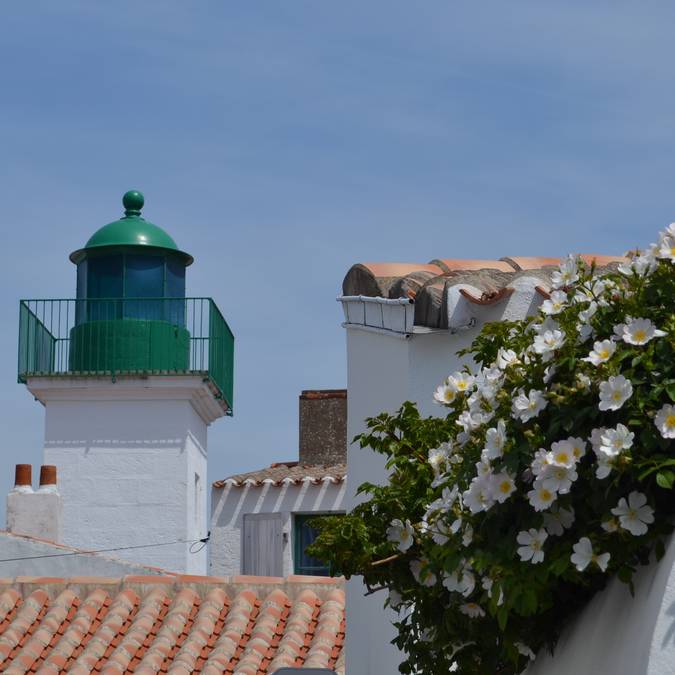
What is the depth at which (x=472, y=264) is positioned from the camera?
298 inches

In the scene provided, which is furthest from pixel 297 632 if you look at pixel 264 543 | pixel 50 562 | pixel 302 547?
pixel 264 543

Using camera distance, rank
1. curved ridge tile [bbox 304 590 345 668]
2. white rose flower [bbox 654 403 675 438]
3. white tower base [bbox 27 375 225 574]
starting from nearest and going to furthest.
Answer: white rose flower [bbox 654 403 675 438] → curved ridge tile [bbox 304 590 345 668] → white tower base [bbox 27 375 225 574]

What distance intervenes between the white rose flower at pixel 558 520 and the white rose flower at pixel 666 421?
35cm

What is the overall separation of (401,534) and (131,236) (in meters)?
19.7

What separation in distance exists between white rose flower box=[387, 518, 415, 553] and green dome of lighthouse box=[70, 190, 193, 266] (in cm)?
1960

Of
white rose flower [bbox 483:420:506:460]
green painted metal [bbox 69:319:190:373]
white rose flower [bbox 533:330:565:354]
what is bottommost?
white rose flower [bbox 483:420:506:460]

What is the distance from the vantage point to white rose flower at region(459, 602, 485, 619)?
4398 mm

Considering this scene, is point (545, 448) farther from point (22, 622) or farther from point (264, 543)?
point (264, 543)

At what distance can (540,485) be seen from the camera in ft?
12.9

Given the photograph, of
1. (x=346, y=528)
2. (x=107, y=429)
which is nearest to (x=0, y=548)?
(x=107, y=429)

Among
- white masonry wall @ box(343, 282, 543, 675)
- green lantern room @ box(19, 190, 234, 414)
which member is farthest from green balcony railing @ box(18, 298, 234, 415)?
white masonry wall @ box(343, 282, 543, 675)

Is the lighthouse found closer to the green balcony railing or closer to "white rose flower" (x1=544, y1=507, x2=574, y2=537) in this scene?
the green balcony railing

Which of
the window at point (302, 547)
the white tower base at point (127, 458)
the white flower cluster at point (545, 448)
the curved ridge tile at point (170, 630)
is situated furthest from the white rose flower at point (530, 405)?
the white tower base at point (127, 458)

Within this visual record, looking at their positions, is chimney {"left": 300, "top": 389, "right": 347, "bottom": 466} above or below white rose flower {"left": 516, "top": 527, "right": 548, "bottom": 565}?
above
